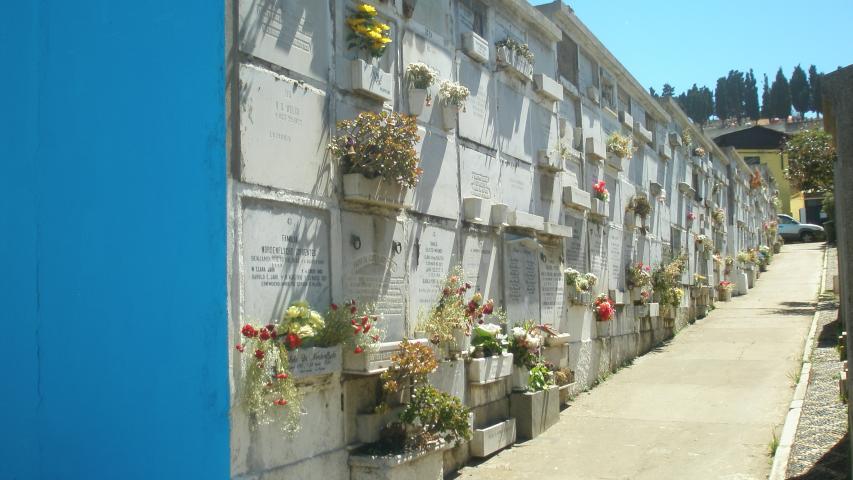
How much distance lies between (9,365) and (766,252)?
2895 centimetres

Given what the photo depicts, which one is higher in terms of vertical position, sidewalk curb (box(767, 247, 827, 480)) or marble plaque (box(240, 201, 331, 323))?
marble plaque (box(240, 201, 331, 323))

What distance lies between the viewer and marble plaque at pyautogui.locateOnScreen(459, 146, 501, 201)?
28.3 feet

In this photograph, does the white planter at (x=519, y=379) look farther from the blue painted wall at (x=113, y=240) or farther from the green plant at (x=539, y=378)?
the blue painted wall at (x=113, y=240)

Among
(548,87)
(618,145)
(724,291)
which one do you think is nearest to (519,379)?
(548,87)

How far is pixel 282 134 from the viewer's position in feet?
19.3

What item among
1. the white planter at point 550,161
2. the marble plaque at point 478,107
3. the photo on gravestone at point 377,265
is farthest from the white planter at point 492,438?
the white planter at point 550,161

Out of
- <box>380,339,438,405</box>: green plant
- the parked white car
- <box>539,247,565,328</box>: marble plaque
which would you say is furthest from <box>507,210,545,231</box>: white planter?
the parked white car

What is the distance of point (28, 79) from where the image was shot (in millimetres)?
6527

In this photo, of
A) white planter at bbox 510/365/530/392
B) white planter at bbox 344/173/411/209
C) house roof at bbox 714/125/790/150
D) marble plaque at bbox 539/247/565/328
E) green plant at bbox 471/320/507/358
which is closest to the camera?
white planter at bbox 344/173/411/209

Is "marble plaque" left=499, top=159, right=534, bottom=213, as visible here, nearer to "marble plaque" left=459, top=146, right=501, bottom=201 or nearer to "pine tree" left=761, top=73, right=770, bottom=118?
"marble plaque" left=459, top=146, right=501, bottom=201

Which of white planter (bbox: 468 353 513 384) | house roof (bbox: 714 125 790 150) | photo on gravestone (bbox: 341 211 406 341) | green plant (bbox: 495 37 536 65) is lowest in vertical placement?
white planter (bbox: 468 353 513 384)

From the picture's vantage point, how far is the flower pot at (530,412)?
8957mm

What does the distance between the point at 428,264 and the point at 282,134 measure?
2.33m

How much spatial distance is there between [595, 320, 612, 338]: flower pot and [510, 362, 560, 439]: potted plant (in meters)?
2.56
